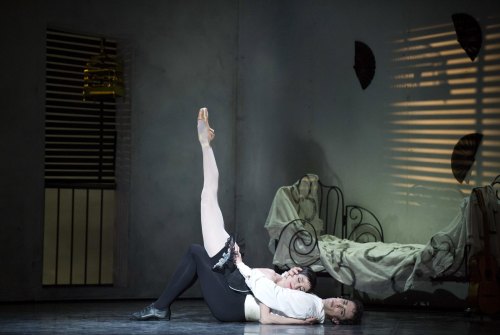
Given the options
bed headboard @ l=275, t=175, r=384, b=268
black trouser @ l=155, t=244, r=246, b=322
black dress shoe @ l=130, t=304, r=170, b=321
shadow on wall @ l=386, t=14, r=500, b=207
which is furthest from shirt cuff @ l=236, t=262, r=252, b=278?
shadow on wall @ l=386, t=14, r=500, b=207

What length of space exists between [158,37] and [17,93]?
144cm

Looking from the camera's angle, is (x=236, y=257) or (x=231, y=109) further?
(x=231, y=109)

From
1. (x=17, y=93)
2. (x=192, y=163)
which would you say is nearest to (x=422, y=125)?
(x=192, y=163)

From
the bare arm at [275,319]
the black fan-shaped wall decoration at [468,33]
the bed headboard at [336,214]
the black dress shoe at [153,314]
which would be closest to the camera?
the bare arm at [275,319]

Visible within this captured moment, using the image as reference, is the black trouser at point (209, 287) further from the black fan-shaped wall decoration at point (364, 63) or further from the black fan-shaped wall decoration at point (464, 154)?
the black fan-shaped wall decoration at point (364, 63)

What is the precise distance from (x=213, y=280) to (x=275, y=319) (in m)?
0.47

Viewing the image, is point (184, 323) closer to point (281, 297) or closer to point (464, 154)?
point (281, 297)

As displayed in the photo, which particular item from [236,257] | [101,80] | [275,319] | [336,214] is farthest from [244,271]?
[336,214]

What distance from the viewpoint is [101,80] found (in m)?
7.06

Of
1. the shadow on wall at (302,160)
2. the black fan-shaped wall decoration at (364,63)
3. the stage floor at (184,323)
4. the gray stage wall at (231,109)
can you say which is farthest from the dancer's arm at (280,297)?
the black fan-shaped wall decoration at (364,63)

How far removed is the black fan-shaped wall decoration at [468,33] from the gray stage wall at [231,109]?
0.29 feet

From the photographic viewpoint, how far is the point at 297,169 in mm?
7973

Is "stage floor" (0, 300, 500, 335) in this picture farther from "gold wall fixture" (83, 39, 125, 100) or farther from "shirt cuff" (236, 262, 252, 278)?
"gold wall fixture" (83, 39, 125, 100)

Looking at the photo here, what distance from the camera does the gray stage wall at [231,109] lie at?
6938mm
